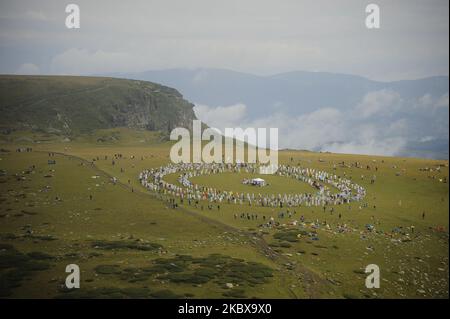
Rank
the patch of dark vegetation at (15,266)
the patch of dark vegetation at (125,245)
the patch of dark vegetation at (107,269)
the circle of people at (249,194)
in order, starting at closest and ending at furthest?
the patch of dark vegetation at (15,266)
the patch of dark vegetation at (107,269)
the patch of dark vegetation at (125,245)
the circle of people at (249,194)

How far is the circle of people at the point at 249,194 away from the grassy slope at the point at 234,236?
12.1ft

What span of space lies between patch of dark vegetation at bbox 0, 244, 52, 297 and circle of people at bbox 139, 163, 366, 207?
36.9 meters

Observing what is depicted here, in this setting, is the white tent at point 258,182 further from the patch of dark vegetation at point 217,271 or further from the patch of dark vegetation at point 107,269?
the patch of dark vegetation at point 107,269

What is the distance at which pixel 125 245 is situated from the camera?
191 feet

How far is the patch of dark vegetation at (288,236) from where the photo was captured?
6231cm

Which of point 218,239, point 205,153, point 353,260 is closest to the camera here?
point 353,260

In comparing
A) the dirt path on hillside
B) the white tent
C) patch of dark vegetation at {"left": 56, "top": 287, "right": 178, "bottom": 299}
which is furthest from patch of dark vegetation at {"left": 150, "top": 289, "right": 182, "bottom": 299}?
the white tent

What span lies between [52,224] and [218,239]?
27.0 metres

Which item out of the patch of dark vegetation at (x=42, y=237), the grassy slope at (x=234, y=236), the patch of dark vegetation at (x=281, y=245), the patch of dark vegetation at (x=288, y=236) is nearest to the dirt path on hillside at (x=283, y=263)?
the grassy slope at (x=234, y=236)

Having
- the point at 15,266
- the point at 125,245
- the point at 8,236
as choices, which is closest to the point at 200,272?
the point at 125,245

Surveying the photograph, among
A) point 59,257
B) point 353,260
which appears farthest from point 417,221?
point 59,257

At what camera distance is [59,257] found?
52312mm

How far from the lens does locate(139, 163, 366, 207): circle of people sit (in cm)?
8562

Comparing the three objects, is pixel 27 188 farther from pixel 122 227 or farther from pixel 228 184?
pixel 228 184
